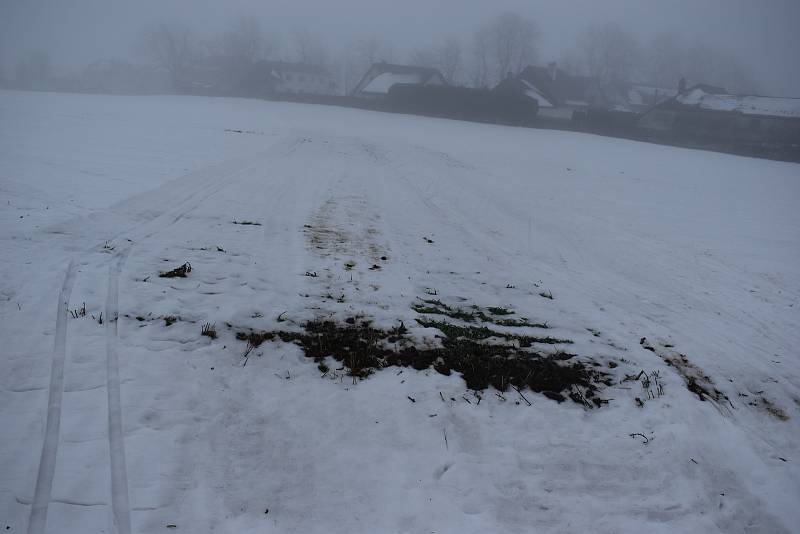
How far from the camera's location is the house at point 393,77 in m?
60.8

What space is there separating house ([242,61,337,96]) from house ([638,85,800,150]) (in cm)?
5250

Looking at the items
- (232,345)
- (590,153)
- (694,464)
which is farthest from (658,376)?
(590,153)

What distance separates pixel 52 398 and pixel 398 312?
3420mm

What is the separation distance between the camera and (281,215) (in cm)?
876

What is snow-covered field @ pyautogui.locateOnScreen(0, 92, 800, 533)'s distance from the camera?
3002 mm

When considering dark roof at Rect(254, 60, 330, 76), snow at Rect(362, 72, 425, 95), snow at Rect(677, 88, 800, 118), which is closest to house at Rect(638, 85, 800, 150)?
snow at Rect(677, 88, 800, 118)

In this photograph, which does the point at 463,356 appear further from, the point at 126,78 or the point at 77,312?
the point at 126,78

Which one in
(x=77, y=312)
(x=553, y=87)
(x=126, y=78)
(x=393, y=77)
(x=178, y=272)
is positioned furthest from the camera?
(x=126, y=78)

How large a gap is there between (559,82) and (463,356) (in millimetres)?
84071

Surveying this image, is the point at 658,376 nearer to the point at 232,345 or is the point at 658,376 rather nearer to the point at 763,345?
the point at 763,345

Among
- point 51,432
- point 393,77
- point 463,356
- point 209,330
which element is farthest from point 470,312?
point 393,77

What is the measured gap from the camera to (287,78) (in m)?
82.5

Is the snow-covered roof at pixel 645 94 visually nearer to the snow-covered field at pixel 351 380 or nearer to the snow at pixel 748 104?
the snow at pixel 748 104

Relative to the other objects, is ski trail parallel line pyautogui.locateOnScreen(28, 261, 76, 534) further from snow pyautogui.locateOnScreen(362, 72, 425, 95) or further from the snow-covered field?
snow pyautogui.locateOnScreen(362, 72, 425, 95)
